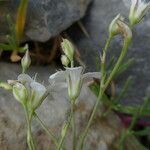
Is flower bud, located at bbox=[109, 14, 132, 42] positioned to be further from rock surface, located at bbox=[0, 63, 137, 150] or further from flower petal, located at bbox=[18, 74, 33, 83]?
rock surface, located at bbox=[0, 63, 137, 150]

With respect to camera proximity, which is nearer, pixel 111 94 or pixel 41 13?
pixel 41 13

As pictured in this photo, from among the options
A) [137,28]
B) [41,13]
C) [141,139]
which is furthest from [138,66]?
[41,13]

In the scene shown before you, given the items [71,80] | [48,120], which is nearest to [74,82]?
[71,80]

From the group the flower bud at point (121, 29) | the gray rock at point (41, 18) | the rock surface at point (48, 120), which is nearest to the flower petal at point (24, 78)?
the flower bud at point (121, 29)

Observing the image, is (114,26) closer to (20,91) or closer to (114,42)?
(20,91)

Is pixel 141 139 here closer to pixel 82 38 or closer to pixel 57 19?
pixel 82 38

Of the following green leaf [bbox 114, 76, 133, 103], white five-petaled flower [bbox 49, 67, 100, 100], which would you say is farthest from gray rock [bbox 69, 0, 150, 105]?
white five-petaled flower [bbox 49, 67, 100, 100]

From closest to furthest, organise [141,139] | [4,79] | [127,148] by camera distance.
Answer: [4,79], [127,148], [141,139]
